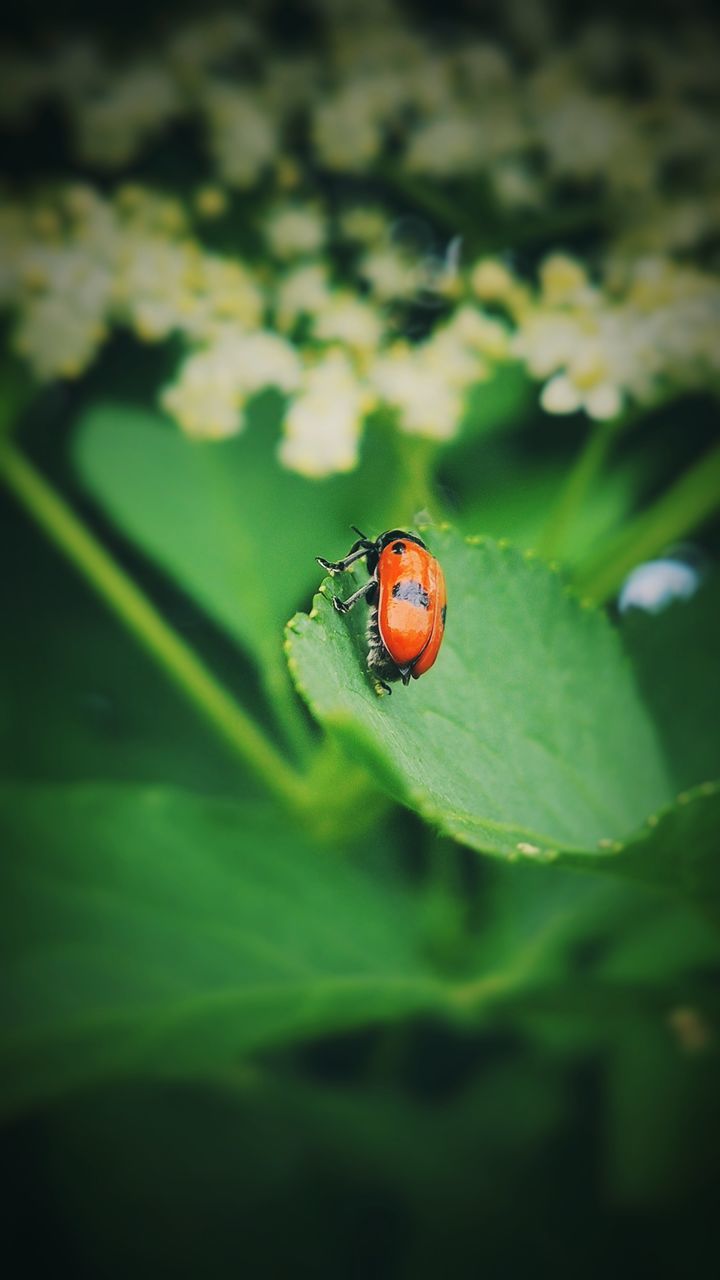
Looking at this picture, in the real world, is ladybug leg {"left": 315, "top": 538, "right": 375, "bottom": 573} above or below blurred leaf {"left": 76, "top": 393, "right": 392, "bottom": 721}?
below

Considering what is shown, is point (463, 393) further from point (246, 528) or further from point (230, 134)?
point (230, 134)

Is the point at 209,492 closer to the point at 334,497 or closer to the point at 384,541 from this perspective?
the point at 334,497

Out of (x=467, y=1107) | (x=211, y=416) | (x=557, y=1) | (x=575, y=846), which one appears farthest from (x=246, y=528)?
(x=557, y=1)

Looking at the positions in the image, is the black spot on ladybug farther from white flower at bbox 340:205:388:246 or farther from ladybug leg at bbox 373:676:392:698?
white flower at bbox 340:205:388:246

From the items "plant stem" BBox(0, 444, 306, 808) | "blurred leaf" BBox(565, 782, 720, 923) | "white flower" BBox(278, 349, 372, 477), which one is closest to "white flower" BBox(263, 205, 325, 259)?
"white flower" BBox(278, 349, 372, 477)

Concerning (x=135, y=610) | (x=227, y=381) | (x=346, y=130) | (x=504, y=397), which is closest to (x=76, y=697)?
(x=135, y=610)

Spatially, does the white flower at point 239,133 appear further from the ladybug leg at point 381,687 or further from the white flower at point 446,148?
the ladybug leg at point 381,687

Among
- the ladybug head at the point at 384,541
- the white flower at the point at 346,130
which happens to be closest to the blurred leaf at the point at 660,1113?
the ladybug head at the point at 384,541
